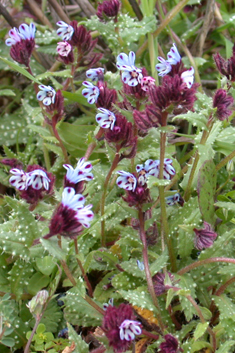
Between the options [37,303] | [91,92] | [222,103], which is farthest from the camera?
[91,92]

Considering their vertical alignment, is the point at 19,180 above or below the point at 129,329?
above

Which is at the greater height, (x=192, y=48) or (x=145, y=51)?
(x=145, y=51)

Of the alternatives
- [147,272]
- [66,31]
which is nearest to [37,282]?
[147,272]

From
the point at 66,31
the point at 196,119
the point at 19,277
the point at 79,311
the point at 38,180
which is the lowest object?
the point at 79,311

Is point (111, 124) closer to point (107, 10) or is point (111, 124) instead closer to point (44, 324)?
point (44, 324)

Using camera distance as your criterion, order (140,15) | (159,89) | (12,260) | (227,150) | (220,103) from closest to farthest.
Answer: (159,89) < (220,103) < (12,260) < (227,150) < (140,15)

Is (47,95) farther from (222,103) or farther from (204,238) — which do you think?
(204,238)

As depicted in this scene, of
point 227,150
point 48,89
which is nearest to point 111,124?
point 48,89
